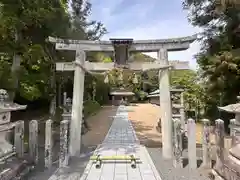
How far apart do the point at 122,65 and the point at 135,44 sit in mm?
859

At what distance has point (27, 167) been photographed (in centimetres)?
727

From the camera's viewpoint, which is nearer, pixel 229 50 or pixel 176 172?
pixel 176 172

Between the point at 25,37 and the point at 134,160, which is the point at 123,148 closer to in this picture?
the point at 134,160

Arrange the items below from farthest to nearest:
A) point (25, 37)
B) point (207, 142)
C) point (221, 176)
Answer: point (25, 37)
point (207, 142)
point (221, 176)

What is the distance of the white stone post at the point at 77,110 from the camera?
9.12 metres

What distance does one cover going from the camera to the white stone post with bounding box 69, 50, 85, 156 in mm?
9117

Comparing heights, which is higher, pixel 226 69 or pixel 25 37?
pixel 25 37

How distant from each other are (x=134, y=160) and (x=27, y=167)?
119 inches

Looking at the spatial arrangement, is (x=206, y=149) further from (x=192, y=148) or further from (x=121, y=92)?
(x=121, y=92)

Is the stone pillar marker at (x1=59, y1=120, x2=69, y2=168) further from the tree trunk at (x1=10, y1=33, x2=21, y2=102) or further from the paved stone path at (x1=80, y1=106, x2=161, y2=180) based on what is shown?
the tree trunk at (x1=10, y1=33, x2=21, y2=102)

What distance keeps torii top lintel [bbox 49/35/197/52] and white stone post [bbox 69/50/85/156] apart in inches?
12.3

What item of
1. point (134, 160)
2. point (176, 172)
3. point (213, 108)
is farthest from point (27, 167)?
point (213, 108)

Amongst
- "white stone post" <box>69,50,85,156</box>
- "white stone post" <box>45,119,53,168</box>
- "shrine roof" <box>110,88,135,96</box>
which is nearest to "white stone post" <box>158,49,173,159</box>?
"white stone post" <box>69,50,85,156</box>

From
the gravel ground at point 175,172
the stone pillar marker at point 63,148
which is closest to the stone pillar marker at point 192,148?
the gravel ground at point 175,172
